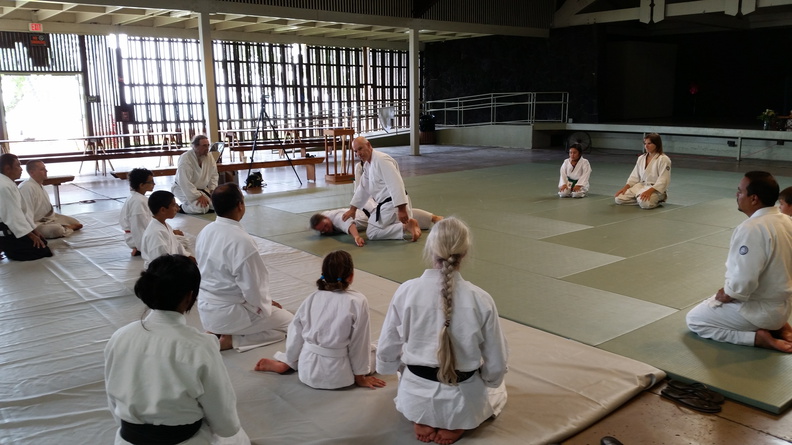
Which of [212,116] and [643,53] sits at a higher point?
[643,53]

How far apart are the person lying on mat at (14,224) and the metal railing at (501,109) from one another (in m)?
13.8

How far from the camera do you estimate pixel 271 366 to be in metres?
3.26

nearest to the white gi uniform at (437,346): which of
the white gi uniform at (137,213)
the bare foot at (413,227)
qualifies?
the white gi uniform at (137,213)

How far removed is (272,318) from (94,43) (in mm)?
14323

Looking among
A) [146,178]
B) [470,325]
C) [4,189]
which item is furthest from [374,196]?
[470,325]

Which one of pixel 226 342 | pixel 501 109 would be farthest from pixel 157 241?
pixel 501 109

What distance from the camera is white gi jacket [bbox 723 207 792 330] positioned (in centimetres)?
329

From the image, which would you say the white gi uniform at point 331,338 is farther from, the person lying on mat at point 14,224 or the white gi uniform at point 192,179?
the white gi uniform at point 192,179

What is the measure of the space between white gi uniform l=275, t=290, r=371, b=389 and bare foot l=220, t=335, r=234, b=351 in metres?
0.62

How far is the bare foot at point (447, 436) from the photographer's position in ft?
8.35

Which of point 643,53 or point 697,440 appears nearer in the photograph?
point 697,440

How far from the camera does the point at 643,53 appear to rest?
60.7ft

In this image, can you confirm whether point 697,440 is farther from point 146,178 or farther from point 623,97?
point 623,97

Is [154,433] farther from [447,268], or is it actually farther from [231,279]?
[231,279]
